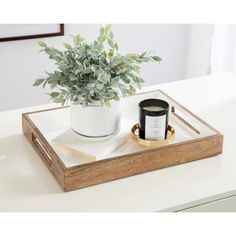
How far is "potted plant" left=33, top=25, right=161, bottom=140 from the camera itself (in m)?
1.59

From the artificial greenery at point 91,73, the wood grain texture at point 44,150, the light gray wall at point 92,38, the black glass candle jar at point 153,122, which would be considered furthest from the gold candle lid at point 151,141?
the light gray wall at point 92,38

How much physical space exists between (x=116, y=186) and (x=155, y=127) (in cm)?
22

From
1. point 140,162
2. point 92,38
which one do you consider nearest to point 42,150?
point 140,162

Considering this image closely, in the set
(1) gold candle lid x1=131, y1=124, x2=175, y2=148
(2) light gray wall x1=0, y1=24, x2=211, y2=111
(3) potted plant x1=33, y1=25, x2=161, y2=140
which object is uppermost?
(3) potted plant x1=33, y1=25, x2=161, y2=140

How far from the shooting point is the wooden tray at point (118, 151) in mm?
1564

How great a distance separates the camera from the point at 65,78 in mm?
1615

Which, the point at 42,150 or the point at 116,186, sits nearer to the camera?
the point at 116,186

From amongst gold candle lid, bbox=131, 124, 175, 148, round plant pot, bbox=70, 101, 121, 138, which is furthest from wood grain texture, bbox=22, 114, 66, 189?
gold candle lid, bbox=131, 124, 175, 148

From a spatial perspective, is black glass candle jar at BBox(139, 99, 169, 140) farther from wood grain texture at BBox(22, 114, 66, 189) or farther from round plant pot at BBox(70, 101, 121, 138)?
wood grain texture at BBox(22, 114, 66, 189)

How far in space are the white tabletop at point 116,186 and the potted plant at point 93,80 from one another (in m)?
0.19

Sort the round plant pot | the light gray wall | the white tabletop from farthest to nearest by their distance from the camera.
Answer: the light gray wall → the round plant pot → the white tabletop

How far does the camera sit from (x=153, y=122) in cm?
166

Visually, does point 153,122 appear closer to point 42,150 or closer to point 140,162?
point 140,162
